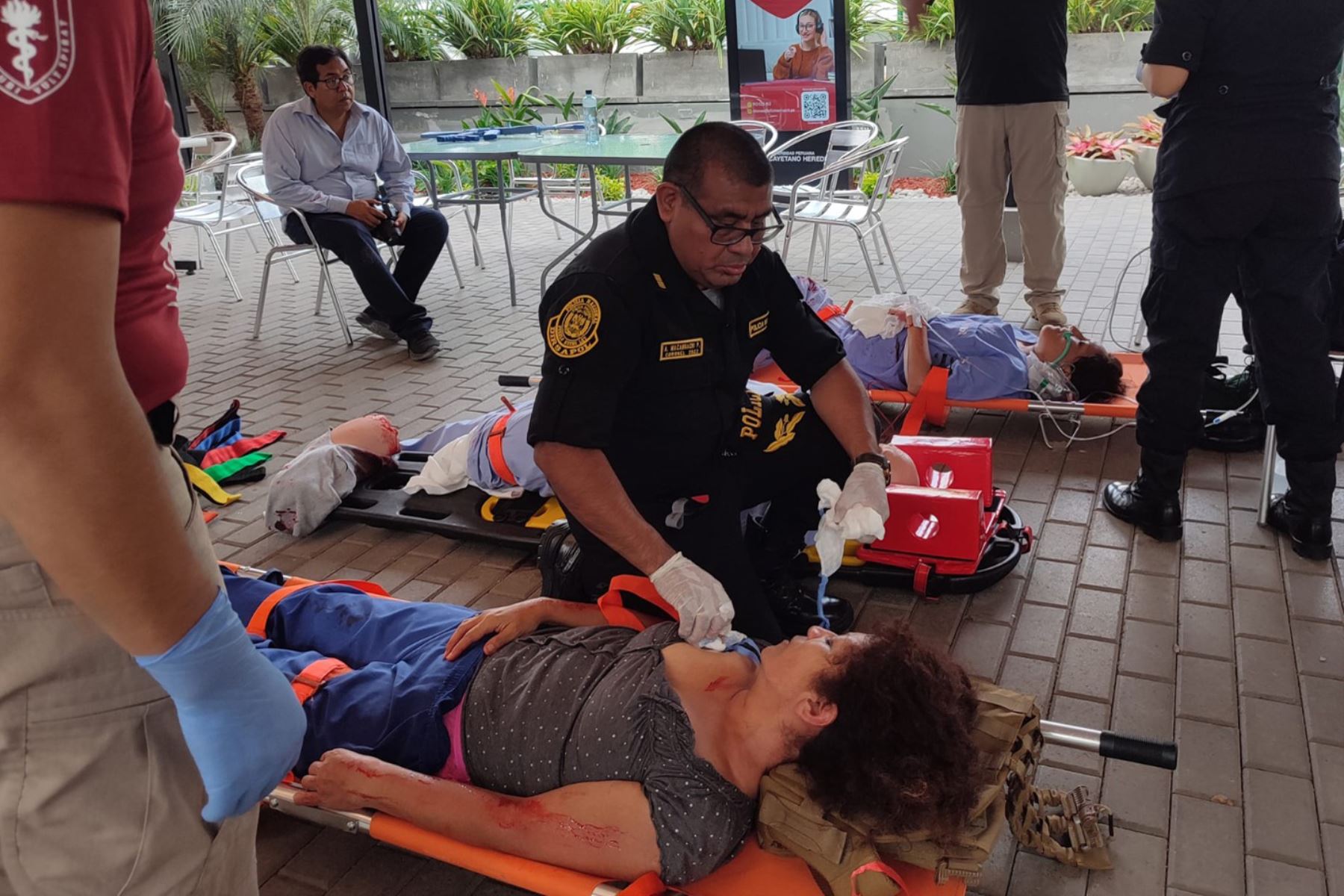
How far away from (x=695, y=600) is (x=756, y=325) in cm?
84

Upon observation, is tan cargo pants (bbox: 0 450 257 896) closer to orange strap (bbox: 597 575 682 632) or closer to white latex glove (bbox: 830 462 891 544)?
orange strap (bbox: 597 575 682 632)

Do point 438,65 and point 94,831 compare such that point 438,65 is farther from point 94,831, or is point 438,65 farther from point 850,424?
point 94,831

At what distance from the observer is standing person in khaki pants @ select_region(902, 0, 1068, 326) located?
4.92 metres

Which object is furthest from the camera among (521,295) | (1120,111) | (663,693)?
(1120,111)

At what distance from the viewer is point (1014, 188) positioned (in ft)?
17.0

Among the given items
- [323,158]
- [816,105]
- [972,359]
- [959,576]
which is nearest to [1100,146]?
[816,105]

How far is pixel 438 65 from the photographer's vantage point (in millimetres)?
12094

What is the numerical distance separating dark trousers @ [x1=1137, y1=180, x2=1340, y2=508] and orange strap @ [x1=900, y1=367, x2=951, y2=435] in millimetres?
891

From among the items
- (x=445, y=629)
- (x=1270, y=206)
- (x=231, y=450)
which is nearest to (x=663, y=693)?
(x=445, y=629)

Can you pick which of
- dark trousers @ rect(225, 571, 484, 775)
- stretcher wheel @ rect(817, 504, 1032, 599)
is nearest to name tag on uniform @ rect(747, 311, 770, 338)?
stretcher wheel @ rect(817, 504, 1032, 599)

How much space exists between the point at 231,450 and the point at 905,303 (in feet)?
9.01

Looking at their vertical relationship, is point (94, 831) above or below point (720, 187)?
below

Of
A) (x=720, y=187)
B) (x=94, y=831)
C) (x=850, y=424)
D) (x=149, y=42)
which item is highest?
(x=149, y=42)

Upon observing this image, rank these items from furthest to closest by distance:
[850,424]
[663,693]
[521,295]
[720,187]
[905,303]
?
[521,295] → [905,303] → [850,424] → [720,187] → [663,693]
